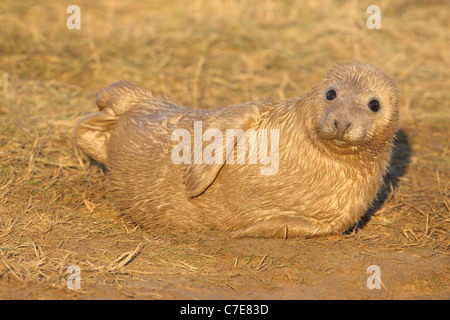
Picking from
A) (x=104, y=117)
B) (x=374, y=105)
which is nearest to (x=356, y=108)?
(x=374, y=105)

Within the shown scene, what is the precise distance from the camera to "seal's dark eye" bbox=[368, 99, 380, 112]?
4242 mm

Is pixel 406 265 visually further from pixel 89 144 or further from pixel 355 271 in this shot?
pixel 89 144

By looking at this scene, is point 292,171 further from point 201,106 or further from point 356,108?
point 201,106

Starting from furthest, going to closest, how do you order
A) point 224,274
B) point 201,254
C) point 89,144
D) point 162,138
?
point 89,144
point 162,138
point 201,254
point 224,274

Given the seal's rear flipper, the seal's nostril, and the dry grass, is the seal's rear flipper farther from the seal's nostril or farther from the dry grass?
the seal's nostril

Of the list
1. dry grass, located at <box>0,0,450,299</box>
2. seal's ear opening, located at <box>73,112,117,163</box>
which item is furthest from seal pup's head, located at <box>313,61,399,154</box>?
seal's ear opening, located at <box>73,112,117,163</box>

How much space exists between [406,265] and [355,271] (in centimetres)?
40

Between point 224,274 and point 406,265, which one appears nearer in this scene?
point 224,274

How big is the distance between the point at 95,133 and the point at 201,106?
1.97m

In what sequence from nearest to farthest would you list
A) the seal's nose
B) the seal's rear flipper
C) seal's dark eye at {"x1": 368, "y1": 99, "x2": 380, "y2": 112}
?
the seal's nose < seal's dark eye at {"x1": 368, "y1": 99, "x2": 380, "y2": 112} < the seal's rear flipper

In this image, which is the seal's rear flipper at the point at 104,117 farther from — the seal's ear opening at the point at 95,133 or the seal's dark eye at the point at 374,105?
the seal's dark eye at the point at 374,105

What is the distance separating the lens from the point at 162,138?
4836 mm

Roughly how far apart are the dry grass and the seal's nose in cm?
87
